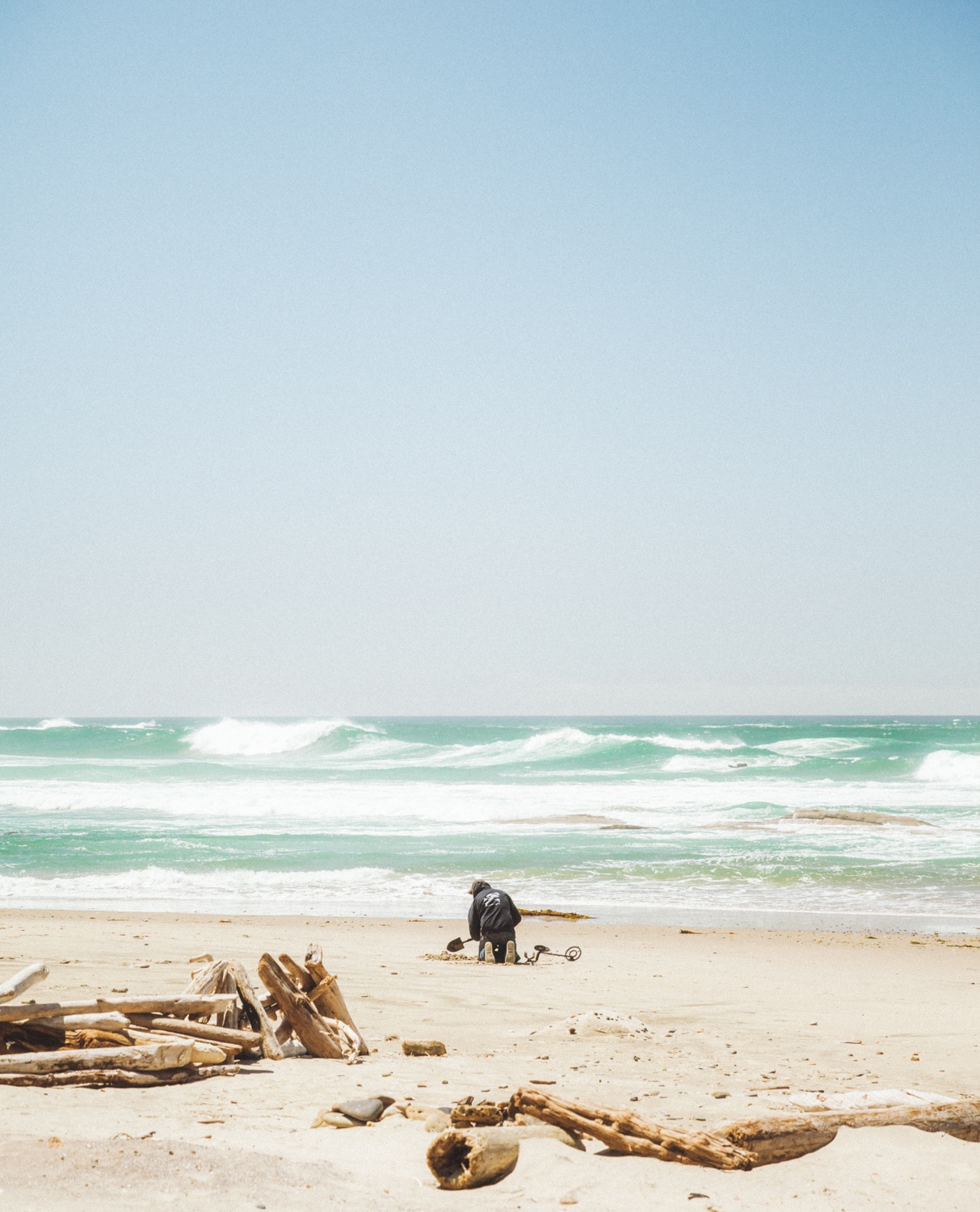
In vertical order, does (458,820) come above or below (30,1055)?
below

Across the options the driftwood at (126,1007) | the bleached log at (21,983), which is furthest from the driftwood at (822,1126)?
the bleached log at (21,983)

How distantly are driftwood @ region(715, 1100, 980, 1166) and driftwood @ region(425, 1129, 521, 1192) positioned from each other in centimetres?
89

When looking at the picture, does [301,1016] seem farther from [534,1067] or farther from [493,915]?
[493,915]

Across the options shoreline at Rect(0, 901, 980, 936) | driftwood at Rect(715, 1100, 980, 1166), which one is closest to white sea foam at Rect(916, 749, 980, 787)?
shoreline at Rect(0, 901, 980, 936)

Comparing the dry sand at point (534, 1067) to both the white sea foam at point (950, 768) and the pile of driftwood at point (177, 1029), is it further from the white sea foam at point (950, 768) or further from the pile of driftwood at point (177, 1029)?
the white sea foam at point (950, 768)

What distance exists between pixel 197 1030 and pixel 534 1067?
76.0 inches

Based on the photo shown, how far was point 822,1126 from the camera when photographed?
4.12m

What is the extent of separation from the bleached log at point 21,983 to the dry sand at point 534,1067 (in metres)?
0.62

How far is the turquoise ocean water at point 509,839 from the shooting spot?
46.9ft

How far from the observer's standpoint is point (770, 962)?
10.1m

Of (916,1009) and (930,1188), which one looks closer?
(930,1188)

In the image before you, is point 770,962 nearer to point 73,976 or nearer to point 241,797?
point 73,976

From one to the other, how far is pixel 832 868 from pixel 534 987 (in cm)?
996

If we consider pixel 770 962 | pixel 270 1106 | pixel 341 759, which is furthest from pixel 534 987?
pixel 341 759
